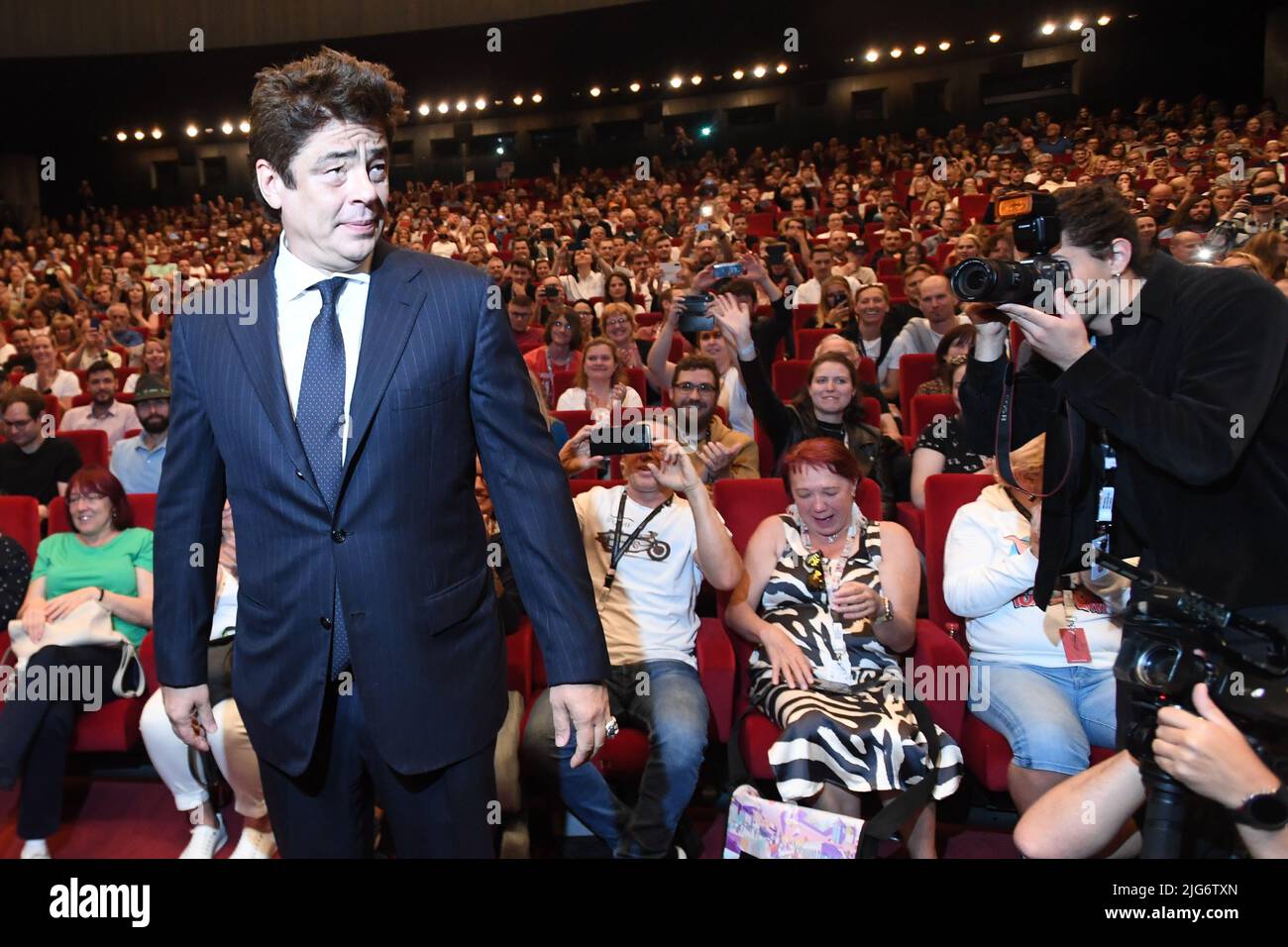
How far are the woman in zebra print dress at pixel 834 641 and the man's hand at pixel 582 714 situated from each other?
90cm

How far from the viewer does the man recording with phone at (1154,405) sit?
1223 millimetres

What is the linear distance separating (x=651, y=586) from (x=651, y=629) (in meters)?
0.10

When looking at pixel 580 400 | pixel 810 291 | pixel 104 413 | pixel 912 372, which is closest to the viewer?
pixel 580 400

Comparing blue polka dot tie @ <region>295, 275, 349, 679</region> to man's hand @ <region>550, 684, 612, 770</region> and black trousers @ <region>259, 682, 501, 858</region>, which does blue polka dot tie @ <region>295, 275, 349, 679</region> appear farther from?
man's hand @ <region>550, 684, 612, 770</region>

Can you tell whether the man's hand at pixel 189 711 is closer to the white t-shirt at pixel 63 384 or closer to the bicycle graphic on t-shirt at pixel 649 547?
the bicycle graphic on t-shirt at pixel 649 547

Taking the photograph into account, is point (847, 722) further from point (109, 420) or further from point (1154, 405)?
point (109, 420)

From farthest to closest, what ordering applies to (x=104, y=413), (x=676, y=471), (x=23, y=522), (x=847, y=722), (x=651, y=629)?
(x=104, y=413) < (x=23, y=522) < (x=651, y=629) < (x=676, y=471) < (x=847, y=722)

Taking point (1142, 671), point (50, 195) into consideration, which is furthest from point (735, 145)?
point (1142, 671)

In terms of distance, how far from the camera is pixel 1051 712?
1963mm

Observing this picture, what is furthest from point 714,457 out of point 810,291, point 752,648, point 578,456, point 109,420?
point 810,291

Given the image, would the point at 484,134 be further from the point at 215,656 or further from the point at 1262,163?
the point at 215,656

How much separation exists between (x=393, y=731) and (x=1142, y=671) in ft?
2.86

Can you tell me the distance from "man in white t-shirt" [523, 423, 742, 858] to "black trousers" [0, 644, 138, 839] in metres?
1.09

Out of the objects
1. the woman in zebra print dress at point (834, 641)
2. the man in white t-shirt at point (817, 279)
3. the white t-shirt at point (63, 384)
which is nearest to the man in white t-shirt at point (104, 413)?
the white t-shirt at point (63, 384)
